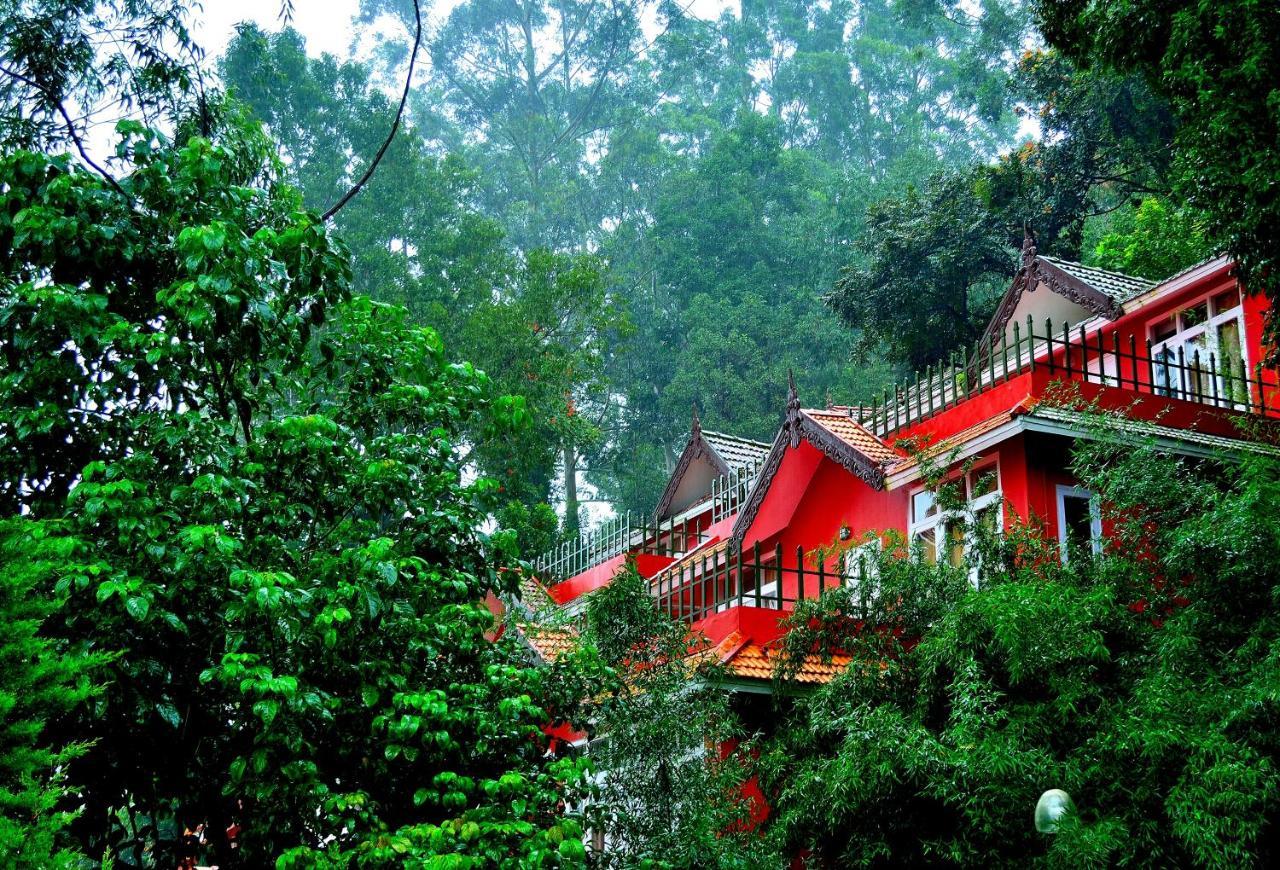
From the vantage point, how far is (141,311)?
10.5 meters

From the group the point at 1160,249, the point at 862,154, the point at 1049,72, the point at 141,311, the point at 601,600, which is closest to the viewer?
the point at 141,311

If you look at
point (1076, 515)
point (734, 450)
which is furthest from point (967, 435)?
point (734, 450)

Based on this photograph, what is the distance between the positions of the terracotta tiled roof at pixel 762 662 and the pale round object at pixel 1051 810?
10.7 feet

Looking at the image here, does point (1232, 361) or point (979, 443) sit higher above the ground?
point (1232, 361)

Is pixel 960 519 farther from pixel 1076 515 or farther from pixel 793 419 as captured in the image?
pixel 793 419

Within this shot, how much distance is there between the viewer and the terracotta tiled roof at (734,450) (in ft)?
81.3

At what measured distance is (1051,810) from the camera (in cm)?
1003

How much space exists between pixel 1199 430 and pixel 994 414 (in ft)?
8.10

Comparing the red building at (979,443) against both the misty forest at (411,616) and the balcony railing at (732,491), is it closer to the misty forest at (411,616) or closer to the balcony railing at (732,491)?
the balcony railing at (732,491)

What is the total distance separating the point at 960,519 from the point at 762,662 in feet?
8.49

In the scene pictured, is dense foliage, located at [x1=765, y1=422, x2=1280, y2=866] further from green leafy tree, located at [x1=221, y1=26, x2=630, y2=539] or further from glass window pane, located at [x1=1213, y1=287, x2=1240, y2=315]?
green leafy tree, located at [x1=221, y1=26, x2=630, y2=539]

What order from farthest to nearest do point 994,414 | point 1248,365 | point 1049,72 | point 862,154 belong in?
point 862,154 → point 1049,72 → point 1248,365 → point 994,414

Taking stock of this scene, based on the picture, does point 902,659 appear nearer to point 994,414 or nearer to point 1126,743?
point 1126,743

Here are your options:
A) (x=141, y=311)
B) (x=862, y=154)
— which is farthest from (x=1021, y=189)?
(x=862, y=154)
